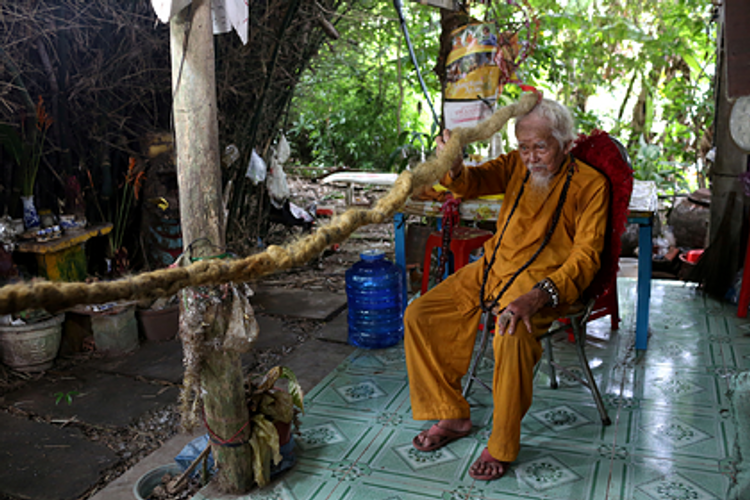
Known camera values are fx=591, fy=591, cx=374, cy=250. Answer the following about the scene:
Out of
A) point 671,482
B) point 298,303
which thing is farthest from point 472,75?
point 671,482

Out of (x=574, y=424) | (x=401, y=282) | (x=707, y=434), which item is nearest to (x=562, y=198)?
(x=574, y=424)

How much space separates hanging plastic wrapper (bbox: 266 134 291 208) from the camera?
5966 mm

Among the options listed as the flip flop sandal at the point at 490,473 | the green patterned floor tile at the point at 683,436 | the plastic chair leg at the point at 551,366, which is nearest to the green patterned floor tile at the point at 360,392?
the flip flop sandal at the point at 490,473

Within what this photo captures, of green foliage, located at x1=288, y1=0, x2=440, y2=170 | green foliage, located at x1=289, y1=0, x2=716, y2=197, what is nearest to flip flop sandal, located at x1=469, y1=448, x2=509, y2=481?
green foliage, located at x1=289, y1=0, x2=716, y2=197

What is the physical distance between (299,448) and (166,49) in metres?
3.26

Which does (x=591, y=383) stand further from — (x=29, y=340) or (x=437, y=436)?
(x=29, y=340)

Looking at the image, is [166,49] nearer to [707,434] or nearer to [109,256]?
[109,256]

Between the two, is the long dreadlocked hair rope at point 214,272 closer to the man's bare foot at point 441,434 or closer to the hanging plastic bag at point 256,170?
the man's bare foot at point 441,434

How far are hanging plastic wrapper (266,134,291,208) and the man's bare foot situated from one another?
370cm

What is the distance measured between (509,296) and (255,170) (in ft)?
10.9

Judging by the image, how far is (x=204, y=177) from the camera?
2.26 meters

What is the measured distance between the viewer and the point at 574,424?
9.56ft

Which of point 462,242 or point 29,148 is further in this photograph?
point 29,148

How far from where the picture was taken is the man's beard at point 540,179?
281cm
